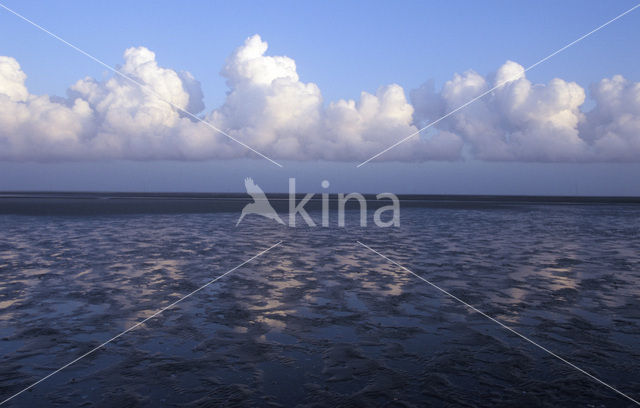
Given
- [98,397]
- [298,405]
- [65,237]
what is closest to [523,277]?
[298,405]

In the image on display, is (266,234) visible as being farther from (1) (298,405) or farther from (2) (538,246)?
(1) (298,405)

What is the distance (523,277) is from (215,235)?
72.5 ft

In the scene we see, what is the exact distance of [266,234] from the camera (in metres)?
34.1

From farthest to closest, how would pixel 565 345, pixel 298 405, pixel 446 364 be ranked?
pixel 565 345 → pixel 446 364 → pixel 298 405

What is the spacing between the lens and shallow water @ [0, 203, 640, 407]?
7.45 meters

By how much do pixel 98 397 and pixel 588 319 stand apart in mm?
11445

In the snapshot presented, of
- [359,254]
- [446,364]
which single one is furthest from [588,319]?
[359,254]

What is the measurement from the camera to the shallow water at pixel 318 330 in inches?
293

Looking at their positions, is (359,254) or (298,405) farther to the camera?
(359,254)

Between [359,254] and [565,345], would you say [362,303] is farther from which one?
[359,254]

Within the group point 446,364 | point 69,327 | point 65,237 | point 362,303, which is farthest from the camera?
point 65,237

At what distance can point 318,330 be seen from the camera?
10789mm

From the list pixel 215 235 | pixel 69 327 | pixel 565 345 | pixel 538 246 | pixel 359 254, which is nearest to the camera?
pixel 565 345

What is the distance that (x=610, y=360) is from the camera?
28.7 ft
